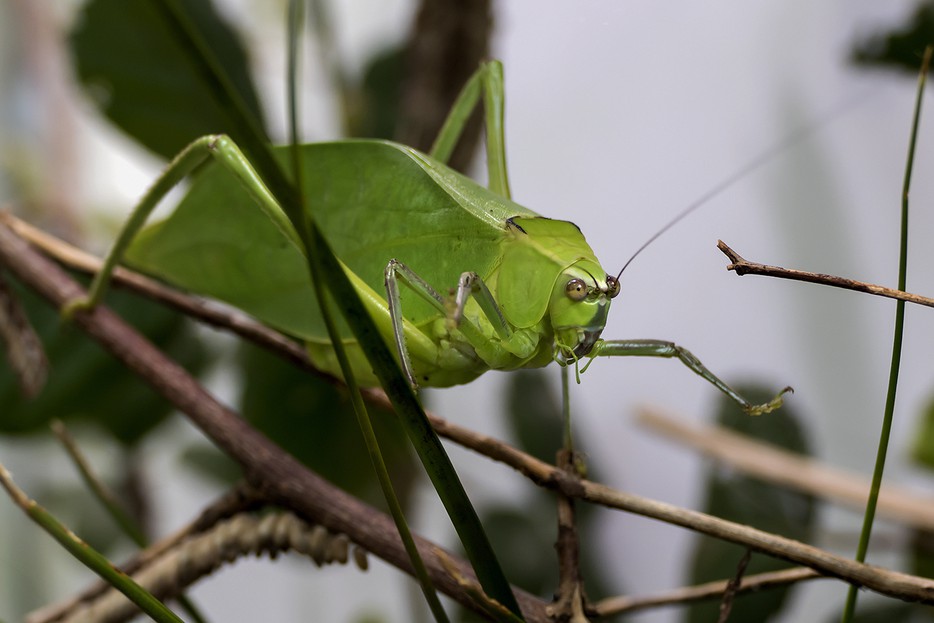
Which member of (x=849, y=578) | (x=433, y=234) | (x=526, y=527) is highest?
(x=433, y=234)

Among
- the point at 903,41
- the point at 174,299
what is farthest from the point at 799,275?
the point at 903,41

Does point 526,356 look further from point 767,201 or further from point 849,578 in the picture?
point 767,201

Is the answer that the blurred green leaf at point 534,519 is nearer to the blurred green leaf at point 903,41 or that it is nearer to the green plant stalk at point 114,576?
the blurred green leaf at point 903,41

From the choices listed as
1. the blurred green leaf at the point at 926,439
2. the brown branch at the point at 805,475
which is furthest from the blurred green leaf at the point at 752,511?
the blurred green leaf at the point at 926,439

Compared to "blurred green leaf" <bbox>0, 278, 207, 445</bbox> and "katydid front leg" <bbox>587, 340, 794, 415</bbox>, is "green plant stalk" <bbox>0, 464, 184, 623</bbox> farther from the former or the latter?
"blurred green leaf" <bbox>0, 278, 207, 445</bbox>

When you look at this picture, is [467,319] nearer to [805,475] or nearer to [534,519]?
[805,475]

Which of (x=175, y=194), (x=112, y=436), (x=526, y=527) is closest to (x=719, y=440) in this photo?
(x=526, y=527)
